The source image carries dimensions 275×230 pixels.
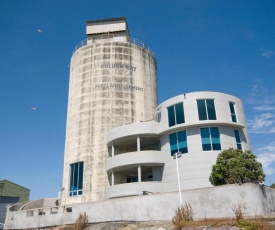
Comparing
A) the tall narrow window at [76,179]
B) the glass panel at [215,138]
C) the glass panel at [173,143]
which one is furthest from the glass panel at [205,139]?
the tall narrow window at [76,179]

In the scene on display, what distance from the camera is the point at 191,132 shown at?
33.2m

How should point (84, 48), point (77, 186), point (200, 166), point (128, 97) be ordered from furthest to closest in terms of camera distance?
1. point (84, 48)
2. point (128, 97)
3. point (77, 186)
4. point (200, 166)

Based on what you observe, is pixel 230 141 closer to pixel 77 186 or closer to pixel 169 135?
pixel 169 135

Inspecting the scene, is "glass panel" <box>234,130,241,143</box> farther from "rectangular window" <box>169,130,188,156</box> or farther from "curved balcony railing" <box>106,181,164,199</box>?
"curved balcony railing" <box>106,181,164,199</box>

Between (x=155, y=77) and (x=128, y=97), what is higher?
(x=155, y=77)

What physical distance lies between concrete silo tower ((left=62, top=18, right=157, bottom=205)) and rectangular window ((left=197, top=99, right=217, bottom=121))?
468 inches

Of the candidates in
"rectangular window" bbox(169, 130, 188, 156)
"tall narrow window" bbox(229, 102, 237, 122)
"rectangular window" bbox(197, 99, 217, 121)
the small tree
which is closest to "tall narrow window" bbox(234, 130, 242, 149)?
"tall narrow window" bbox(229, 102, 237, 122)

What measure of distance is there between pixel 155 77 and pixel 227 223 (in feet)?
111

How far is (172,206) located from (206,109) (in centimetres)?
1364

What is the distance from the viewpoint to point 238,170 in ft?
84.7

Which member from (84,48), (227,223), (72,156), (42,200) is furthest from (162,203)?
(84,48)

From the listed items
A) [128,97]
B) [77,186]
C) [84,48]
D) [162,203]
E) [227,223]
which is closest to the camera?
[227,223]

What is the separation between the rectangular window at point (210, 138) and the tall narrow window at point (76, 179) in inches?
709

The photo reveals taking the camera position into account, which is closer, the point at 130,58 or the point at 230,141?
the point at 230,141
